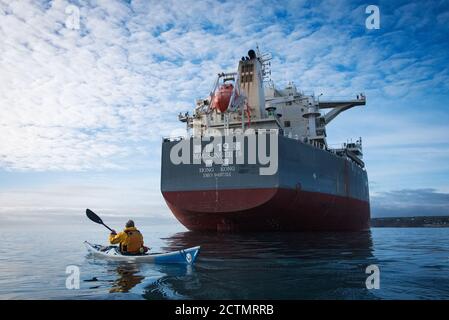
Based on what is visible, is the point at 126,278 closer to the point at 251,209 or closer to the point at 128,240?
the point at 128,240

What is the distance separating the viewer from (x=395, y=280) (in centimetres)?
850

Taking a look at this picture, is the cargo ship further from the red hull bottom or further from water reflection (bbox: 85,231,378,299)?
water reflection (bbox: 85,231,378,299)

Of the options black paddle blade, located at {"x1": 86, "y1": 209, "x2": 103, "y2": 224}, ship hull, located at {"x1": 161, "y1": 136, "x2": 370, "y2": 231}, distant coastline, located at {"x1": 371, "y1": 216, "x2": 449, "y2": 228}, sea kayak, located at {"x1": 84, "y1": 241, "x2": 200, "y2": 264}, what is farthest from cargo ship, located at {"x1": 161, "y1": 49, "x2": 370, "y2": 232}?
distant coastline, located at {"x1": 371, "y1": 216, "x2": 449, "y2": 228}

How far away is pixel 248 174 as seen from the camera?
2016cm

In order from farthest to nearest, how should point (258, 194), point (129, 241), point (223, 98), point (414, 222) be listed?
1. point (414, 222)
2. point (223, 98)
3. point (258, 194)
4. point (129, 241)

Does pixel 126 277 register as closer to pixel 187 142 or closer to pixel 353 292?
pixel 353 292

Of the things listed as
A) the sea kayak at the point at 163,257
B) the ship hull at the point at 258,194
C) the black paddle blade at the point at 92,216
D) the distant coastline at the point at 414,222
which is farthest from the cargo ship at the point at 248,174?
the distant coastline at the point at 414,222

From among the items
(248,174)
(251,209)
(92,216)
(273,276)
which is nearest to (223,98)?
(248,174)

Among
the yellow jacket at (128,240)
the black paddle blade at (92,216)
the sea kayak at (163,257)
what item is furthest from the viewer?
the black paddle blade at (92,216)

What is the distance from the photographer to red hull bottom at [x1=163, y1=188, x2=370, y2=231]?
19984mm

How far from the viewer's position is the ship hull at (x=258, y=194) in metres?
20.0

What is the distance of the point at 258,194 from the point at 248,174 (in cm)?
125

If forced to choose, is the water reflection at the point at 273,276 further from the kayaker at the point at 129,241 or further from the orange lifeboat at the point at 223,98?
the orange lifeboat at the point at 223,98

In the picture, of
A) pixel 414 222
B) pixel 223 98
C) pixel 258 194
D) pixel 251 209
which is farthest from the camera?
pixel 414 222
